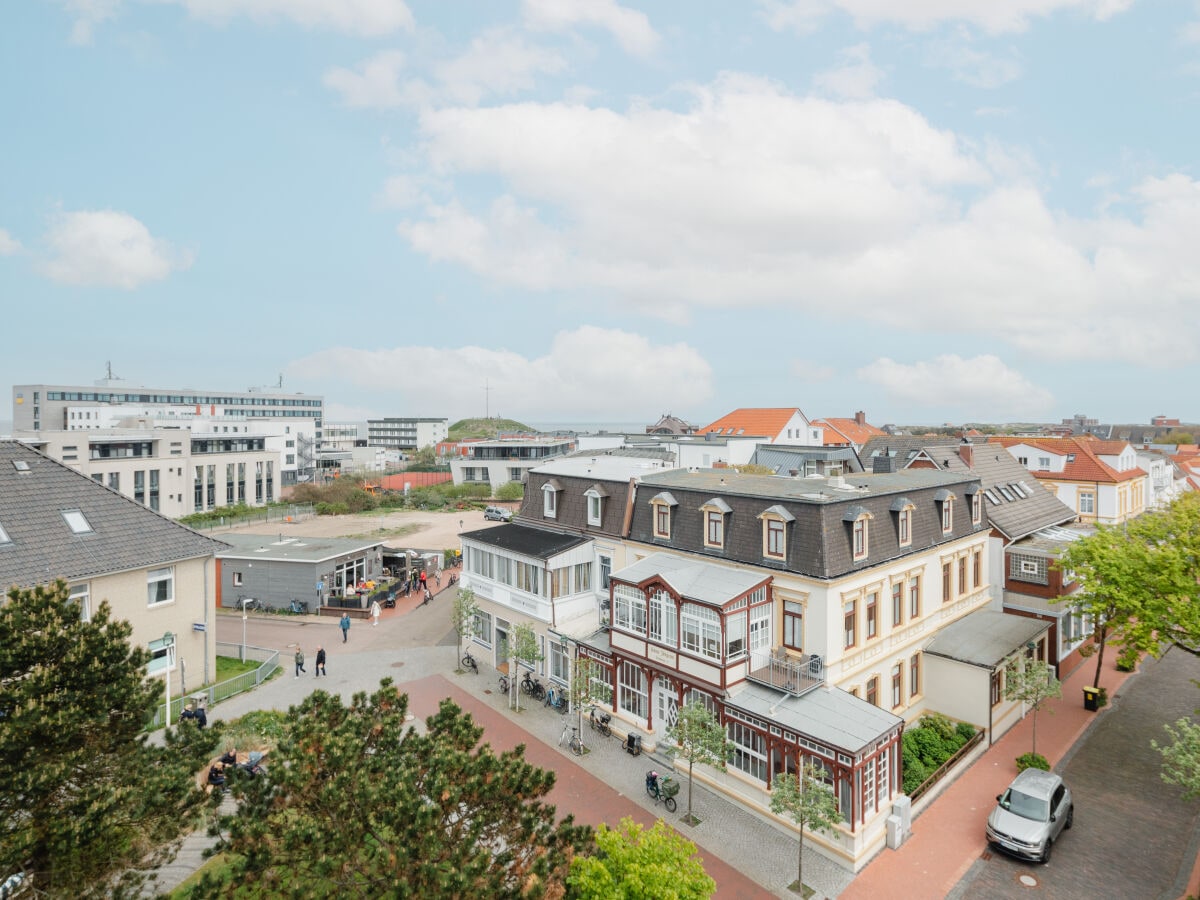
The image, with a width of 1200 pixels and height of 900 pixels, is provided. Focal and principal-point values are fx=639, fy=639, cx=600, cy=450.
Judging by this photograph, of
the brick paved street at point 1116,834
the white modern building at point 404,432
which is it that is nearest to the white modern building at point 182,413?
the white modern building at point 404,432

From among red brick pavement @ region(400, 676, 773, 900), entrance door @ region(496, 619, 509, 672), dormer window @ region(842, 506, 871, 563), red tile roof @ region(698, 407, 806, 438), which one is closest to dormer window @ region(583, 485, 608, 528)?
entrance door @ region(496, 619, 509, 672)

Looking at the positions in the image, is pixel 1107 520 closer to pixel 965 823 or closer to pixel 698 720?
pixel 965 823

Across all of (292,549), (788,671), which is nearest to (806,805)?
(788,671)

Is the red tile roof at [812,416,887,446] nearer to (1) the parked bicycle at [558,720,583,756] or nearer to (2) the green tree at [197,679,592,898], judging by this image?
(1) the parked bicycle at [558,720,583,756]

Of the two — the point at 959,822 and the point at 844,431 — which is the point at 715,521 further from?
the point at 844,431

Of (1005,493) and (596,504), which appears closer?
(596,504)

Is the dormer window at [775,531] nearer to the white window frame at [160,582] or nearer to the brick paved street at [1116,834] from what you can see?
the brick paved street at [1116,834]
